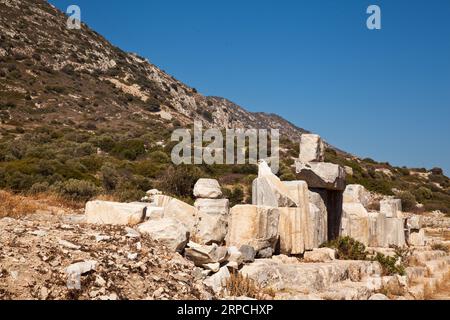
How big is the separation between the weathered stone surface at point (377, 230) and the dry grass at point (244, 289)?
6.51 metres

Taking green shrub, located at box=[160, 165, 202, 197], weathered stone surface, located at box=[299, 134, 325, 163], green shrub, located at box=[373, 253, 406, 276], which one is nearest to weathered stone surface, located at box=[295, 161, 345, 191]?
weathered stone surface, located at box=[299, 134, 325, 163]

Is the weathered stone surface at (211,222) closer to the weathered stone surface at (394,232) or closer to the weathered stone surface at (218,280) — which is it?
the weathered stone surface at (218,280)

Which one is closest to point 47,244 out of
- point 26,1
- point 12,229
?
point 12,229

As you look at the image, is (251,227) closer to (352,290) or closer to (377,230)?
(352,290)

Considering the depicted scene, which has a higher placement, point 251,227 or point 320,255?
point 251,227

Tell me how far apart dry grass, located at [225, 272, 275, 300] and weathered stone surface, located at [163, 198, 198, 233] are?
199 centimetres

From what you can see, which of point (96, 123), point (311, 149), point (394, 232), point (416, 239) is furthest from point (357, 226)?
point (96, 123)

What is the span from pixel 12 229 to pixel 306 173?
5651 mm

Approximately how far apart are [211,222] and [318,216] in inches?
94.5

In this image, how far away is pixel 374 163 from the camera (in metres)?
48.1

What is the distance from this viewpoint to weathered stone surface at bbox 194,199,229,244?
816 cm

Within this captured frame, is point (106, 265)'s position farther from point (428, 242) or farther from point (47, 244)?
point (428, 242)

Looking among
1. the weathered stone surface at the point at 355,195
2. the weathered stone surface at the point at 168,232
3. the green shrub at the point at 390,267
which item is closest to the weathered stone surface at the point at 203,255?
the weathered stone surface at the point at 168,232

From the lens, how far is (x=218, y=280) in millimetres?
6430
